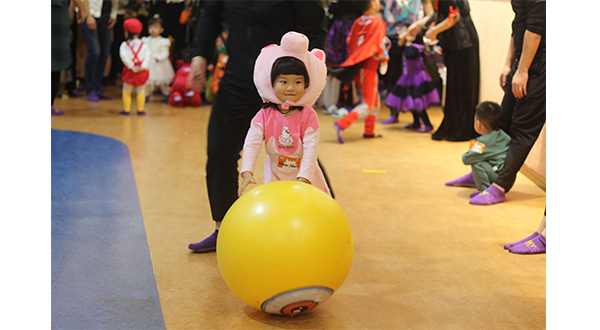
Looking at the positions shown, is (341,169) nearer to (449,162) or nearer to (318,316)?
(449,162)

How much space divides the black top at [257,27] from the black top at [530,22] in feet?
5.02

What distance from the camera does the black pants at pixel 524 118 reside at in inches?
154

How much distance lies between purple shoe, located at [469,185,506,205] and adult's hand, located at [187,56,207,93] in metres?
2.35

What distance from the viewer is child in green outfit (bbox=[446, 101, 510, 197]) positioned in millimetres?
4484

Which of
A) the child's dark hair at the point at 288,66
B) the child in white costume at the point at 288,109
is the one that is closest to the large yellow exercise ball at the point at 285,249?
the child in white costume at the point at 288,109

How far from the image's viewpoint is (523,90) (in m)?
3.97

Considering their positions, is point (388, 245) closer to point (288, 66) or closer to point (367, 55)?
point (288, 66)

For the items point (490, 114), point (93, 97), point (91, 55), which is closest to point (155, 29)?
point (91, 55)

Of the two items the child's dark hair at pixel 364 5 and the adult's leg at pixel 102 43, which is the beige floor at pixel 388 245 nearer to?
the child's dark hair at pixel 364 5

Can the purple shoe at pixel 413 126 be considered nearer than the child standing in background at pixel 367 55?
No

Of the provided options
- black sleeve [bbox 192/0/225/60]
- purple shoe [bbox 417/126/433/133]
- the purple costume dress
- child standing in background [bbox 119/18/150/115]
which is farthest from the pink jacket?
child standing in background [bbox 119/18/150/115]

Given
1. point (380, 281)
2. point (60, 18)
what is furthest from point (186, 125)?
point (380, 281)

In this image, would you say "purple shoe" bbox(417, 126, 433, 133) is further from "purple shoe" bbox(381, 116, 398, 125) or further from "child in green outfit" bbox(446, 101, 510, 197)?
"child in green outfit" bbox(446, 101, 510, 197)

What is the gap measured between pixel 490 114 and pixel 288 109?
2.31 m
